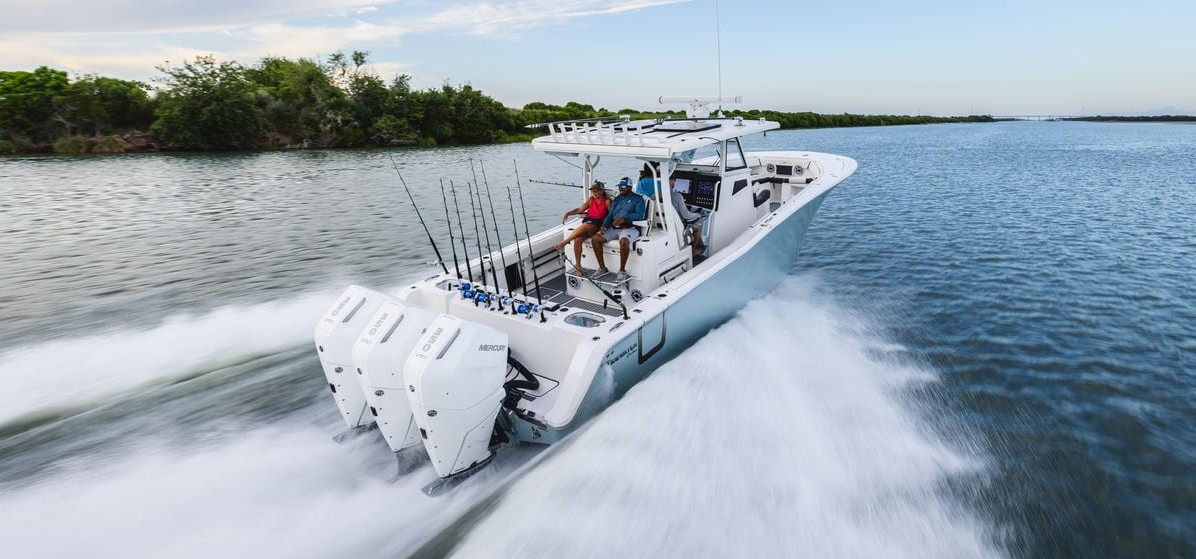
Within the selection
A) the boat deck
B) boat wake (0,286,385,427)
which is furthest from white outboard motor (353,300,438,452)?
boat wake (0,286,385,427)

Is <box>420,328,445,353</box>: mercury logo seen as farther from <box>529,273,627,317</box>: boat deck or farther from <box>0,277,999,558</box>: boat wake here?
<box>529,273,627,317</box>: boat deck

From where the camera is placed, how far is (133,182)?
23219mm

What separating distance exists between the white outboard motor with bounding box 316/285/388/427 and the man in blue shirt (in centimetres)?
238

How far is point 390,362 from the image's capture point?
13.1ft

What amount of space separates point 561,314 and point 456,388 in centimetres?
138

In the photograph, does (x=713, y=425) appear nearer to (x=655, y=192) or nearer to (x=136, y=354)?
(x=655, y=192)

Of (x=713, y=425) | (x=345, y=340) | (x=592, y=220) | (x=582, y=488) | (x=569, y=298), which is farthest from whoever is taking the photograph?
(x=569, y=298)

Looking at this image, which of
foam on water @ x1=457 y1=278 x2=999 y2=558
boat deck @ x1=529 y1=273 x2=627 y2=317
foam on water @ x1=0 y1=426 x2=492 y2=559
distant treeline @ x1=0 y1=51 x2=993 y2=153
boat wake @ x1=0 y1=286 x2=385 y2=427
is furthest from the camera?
distant treeline @ x1=0 y1=51 x2=993 y2=153

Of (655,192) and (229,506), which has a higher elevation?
(655,192)

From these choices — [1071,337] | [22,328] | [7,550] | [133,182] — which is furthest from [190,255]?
[133,182]

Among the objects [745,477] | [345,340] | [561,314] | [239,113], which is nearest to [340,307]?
[345,340]

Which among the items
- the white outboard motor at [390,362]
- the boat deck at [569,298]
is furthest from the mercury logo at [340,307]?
the boat deck at [569,298]

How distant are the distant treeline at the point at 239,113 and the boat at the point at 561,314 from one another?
29.7 metres

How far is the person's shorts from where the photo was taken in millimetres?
5961
